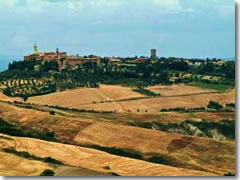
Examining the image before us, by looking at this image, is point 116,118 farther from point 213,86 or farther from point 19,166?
point 213,86

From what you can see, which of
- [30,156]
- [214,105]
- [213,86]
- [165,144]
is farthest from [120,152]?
[213,86]

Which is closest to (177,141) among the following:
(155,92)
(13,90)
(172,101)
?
(172,101)

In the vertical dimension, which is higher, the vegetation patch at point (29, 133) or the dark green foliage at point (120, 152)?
the vegetation patch at point (29, 133)

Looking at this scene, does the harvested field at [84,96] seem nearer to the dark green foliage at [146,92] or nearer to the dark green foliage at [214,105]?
the dark green foliage at [146,92]

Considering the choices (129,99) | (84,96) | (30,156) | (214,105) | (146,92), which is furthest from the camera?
(146,92)

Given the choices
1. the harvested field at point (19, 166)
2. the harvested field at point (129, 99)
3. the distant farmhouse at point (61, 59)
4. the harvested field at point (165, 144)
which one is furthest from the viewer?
the distant farmhouse at point (61, 59)

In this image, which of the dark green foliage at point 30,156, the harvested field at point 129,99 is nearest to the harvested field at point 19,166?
the dark green foliage at point 30,156

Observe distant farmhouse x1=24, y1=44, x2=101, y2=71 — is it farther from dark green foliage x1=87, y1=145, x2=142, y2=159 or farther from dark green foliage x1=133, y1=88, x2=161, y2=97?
dark green foliage x1=87, y1=145, x2=142, y2=159

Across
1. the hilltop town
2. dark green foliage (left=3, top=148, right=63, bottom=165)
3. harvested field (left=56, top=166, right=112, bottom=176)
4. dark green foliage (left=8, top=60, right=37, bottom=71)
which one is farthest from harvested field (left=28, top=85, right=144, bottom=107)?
harvested field (left=56, top=166, right=112, bottom=176)
